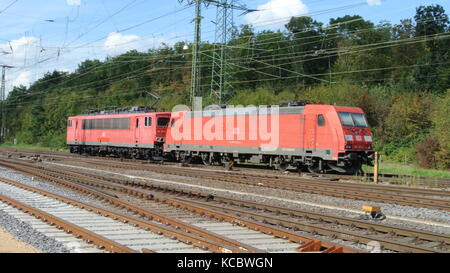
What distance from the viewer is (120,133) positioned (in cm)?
3388

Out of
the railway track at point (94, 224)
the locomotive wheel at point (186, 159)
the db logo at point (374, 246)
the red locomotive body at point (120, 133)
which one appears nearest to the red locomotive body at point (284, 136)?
the locomotive wheel at point (186, 159)

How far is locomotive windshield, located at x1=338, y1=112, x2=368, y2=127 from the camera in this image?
20.3 metres

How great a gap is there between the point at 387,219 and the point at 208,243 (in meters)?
5.24

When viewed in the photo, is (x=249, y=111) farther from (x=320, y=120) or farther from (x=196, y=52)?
(x=196, y=52)

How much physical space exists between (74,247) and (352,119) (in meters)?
15.5

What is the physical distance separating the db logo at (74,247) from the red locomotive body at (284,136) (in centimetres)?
1386

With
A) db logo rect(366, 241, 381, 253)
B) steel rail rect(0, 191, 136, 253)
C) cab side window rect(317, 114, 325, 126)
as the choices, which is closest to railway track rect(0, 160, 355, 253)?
db logo rect(366, 241, 381, 253)

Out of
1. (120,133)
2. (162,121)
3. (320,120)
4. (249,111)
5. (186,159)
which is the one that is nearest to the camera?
(320,120)

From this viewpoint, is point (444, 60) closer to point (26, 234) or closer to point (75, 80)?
point (26, 234)

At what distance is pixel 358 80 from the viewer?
48750 millimetres

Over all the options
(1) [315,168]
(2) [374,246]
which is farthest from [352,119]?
(2) [374,246]

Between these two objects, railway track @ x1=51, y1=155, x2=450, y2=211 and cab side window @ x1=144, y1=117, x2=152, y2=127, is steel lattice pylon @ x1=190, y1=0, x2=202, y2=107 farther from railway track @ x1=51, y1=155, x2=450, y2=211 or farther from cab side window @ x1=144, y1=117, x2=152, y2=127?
railway track @ x1=51, y1=155, x2=450, y2=211
